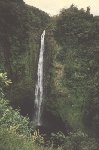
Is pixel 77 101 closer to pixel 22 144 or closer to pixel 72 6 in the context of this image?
pixel 72 6

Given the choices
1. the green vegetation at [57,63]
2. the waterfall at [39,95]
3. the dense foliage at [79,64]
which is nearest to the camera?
→ the dense foliage at [79,64]

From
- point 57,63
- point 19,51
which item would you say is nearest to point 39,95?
point 57,63

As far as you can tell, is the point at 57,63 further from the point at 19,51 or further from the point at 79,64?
the point at 19,51

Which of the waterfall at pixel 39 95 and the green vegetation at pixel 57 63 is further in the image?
the waterfall at pixel 39 95

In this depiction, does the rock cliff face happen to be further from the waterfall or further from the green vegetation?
the waterfall

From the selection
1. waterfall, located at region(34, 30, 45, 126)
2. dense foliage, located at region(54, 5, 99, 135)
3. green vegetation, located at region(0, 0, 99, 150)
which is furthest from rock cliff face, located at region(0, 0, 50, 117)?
dense foliage, located at region(54, 5, 99, 135)

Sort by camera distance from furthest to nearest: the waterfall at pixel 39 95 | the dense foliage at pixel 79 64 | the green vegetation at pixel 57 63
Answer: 1. the waterfall at pixel 39 95
2. the green vegetation at pixel 57 63
3. the dense foliage at pixel 79 64

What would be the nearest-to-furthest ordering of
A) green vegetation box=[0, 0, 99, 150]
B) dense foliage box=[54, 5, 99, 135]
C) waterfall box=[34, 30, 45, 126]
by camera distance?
dense foliage box=[54, 5, 99, 135] < green vegetation box=[0, 0, 99, 150] < waterfall box=[34, 30, 45, 126]

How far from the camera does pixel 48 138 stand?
3095 cm

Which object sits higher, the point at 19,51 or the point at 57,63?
the point at 19,51

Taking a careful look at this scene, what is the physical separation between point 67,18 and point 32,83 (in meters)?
7.95

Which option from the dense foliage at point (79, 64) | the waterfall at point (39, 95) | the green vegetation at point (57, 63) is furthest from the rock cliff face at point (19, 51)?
the dense foliage at point (79, 64)

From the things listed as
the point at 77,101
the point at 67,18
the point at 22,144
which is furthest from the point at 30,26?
the point at 22,144

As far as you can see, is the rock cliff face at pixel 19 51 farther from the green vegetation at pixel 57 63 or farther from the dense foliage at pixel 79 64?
the dense foliage at pixel 79 64
